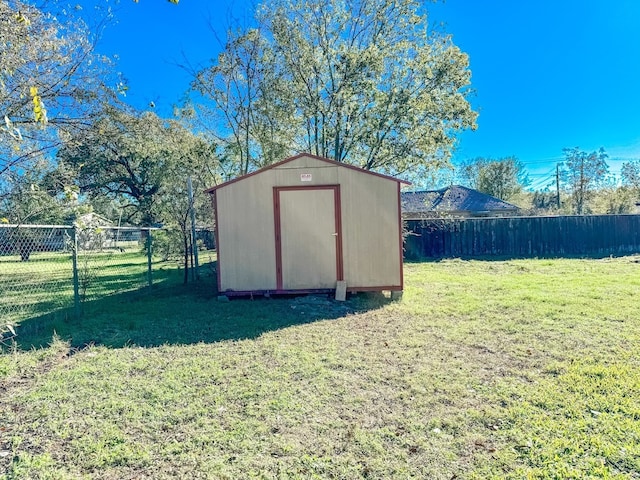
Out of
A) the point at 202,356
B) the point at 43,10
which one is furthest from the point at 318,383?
the point at 43,10

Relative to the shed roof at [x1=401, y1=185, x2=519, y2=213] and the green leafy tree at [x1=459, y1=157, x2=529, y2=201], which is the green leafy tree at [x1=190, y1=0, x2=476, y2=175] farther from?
the green leafy tree at [x1=459, y1=157, x2=529, y2=201]

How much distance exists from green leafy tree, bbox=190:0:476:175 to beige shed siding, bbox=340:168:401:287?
4494 millimetres

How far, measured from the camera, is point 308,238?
672cm

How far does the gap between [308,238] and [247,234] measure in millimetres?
1031

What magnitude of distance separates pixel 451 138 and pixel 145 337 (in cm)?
940

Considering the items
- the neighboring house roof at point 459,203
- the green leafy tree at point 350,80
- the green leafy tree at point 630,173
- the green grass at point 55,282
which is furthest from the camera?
the green leafy tree at point 630,173

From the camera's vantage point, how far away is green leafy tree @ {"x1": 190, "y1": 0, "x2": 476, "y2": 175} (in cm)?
1038

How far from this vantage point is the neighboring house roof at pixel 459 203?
22.4 m

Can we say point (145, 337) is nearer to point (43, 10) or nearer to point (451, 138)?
point (43, 10)

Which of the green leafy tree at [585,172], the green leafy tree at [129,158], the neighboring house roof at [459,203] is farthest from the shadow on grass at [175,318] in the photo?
the green leafy tree at [585,172]

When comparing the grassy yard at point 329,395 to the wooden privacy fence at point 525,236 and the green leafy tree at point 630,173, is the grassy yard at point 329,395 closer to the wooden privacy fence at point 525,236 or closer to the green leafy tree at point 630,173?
the wooden privacy fence at point 525,236

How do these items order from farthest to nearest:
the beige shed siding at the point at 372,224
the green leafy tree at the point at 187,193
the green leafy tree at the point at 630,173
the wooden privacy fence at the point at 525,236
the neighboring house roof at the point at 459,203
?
the green leafy tree at the point at 630,173, the neighboring house roof at the point at 459,203, the wooden privacy fence at the point at 525,236, the green leafy tree at the point at 187,193, the beige shed siding at the point at 372,224

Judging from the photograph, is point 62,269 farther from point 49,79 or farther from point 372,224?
point 372,224

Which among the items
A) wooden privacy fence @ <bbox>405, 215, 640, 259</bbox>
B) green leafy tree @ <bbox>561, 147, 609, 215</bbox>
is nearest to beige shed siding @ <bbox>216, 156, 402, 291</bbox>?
wooden privacy fence @ <bbox>405, 215, 640, 259</bbox>
